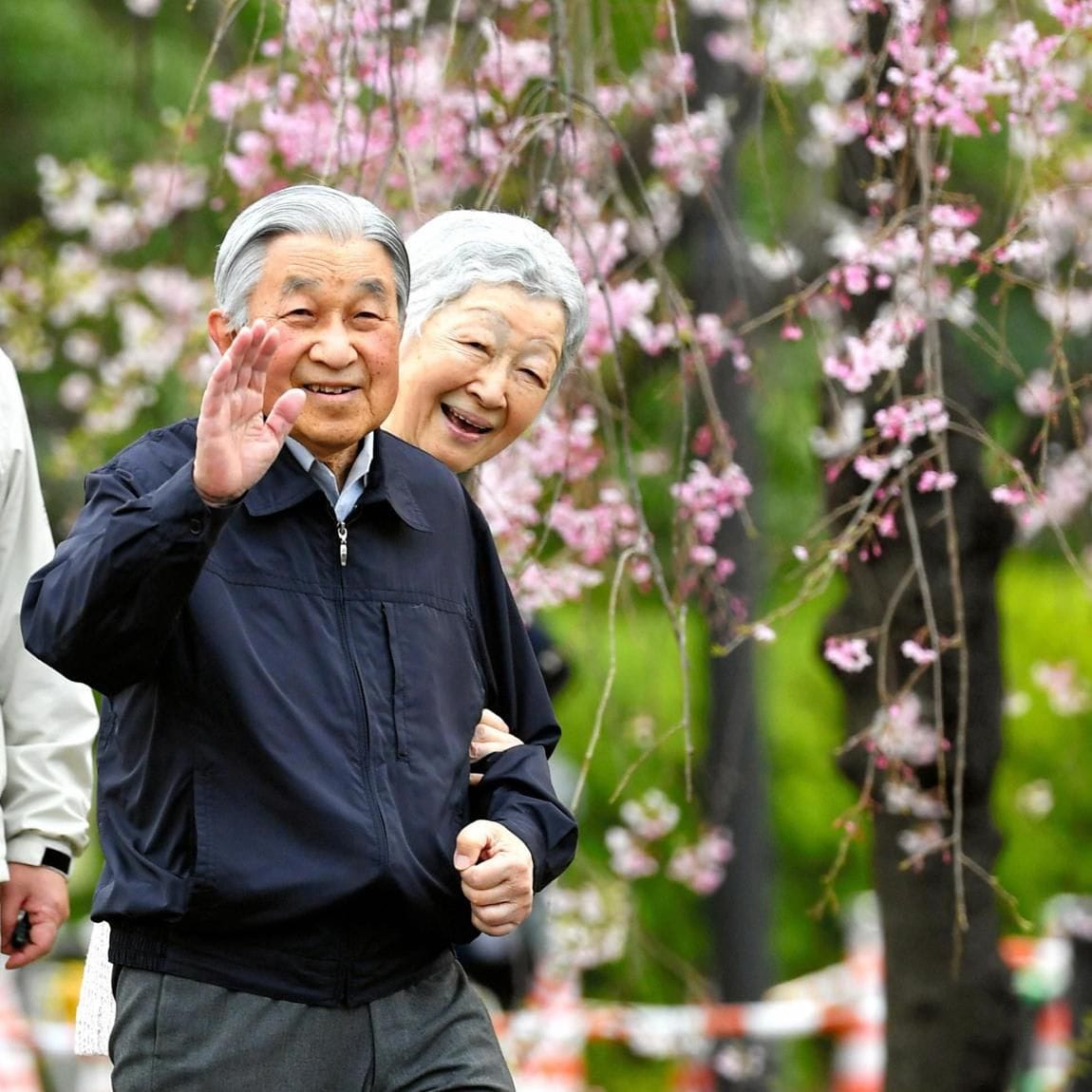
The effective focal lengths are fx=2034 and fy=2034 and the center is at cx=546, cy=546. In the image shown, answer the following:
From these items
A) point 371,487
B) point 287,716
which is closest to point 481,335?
point 371,487

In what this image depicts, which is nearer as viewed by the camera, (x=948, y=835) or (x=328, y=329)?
(x=328, y=329)

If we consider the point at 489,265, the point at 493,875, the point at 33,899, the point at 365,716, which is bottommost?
the point at 33,899

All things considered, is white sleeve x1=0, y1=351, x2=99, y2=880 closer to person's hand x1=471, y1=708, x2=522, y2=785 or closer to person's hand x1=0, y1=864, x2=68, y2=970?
person's hand x1=0, y1=864, x2=68, y2=970

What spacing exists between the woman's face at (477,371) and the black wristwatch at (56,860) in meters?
0.76

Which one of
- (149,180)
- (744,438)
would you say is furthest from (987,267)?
(149,180)

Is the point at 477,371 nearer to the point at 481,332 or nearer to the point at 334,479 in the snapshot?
the point at 481,332

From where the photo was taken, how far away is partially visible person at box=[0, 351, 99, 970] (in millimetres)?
2807

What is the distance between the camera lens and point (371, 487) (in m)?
2.36

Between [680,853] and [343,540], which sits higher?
[343,540]

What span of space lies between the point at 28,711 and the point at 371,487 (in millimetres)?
776

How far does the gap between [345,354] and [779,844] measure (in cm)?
773

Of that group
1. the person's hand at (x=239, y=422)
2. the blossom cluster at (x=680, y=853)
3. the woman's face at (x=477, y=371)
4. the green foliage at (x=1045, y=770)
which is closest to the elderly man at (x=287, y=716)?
the person's hand at (x=239, y=422)

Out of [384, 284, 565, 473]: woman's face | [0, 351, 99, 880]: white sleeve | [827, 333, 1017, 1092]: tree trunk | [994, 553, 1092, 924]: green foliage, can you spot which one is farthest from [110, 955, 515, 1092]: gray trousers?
[994, 553, 1092, 924]: green foliage

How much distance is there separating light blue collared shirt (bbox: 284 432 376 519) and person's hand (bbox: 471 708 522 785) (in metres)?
0.33
